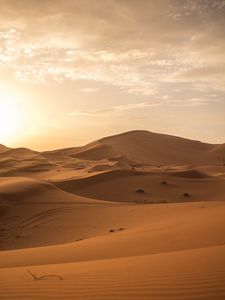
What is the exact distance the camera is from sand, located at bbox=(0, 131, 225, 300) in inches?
189

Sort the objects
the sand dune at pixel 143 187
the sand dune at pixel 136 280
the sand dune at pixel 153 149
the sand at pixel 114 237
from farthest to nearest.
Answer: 1. the sand dune at pixel 153 149
2. the sand dune at pixel 143 187
3. the sand at pixel 114 237
4. the sand dune at pixel 136 280

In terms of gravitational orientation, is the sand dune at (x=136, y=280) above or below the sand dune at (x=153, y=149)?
below

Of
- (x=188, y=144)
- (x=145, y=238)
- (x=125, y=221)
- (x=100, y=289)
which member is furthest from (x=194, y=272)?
(x=188, y=144)

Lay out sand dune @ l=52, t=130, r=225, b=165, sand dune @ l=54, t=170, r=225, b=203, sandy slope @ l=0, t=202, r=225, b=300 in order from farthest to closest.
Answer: sand dune @ l=52, t=130, r=225, b=165
sand dune @ l=54, t=170, r=225, b=203
sandy slope @ l=0, t=202, r=225, b=300

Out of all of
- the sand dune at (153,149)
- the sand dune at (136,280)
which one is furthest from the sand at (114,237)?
the sand dune at (153,149)

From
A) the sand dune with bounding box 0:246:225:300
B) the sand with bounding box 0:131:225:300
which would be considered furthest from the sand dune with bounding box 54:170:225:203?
the sand dune with bounding box 0:246:225:300

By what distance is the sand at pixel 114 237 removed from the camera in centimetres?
480

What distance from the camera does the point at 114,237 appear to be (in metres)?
9.98

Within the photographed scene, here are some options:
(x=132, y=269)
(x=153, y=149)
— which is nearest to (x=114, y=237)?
(x=132, y=269)

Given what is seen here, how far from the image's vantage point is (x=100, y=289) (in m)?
4.74

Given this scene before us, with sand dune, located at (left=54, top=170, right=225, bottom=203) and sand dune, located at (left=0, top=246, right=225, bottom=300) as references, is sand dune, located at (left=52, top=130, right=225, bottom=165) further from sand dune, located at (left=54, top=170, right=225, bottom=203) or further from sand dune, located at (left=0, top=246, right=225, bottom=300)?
sand dune, located at (left=0, top=246, right=225, bottom=300)

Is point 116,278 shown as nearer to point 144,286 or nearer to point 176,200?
point 144,286

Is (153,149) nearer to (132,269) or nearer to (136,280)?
(132,269)

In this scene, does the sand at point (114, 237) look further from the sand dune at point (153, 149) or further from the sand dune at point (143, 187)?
the sand dune at point (153, 149)
